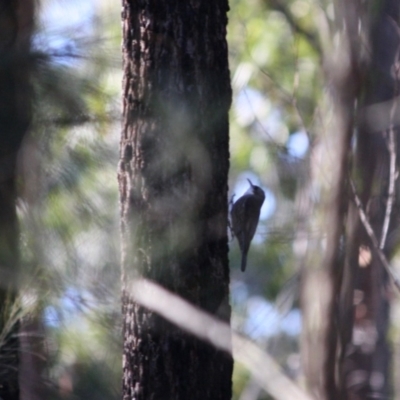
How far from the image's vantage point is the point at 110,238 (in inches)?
161

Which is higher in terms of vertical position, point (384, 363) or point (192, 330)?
point (192, 330)

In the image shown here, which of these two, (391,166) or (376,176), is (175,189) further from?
(376,176)

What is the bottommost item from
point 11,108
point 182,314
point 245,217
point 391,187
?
point 182,314

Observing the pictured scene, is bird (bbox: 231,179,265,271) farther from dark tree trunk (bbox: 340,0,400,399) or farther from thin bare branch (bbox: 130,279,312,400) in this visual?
thin bare branch (bbox: 130,279,312,400)

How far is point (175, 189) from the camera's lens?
255 centimetres

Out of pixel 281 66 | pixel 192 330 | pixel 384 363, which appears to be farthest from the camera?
pixel 281 66

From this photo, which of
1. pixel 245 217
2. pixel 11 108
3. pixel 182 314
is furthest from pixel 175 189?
pixel 11 108

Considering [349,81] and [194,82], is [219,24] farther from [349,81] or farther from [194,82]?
[349,81]

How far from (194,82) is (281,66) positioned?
4312mm

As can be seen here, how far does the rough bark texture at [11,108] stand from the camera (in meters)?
3.75

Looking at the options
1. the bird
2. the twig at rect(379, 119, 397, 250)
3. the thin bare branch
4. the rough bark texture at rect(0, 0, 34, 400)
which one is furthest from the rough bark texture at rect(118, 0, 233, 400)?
the rough bark texture at rect(0, 0, 34, 400)

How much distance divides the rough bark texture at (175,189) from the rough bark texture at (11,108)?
1151 millimetres

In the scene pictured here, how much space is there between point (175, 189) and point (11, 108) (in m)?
1.52

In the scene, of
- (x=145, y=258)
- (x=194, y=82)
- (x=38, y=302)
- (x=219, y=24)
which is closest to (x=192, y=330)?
(x=145, y=258)
